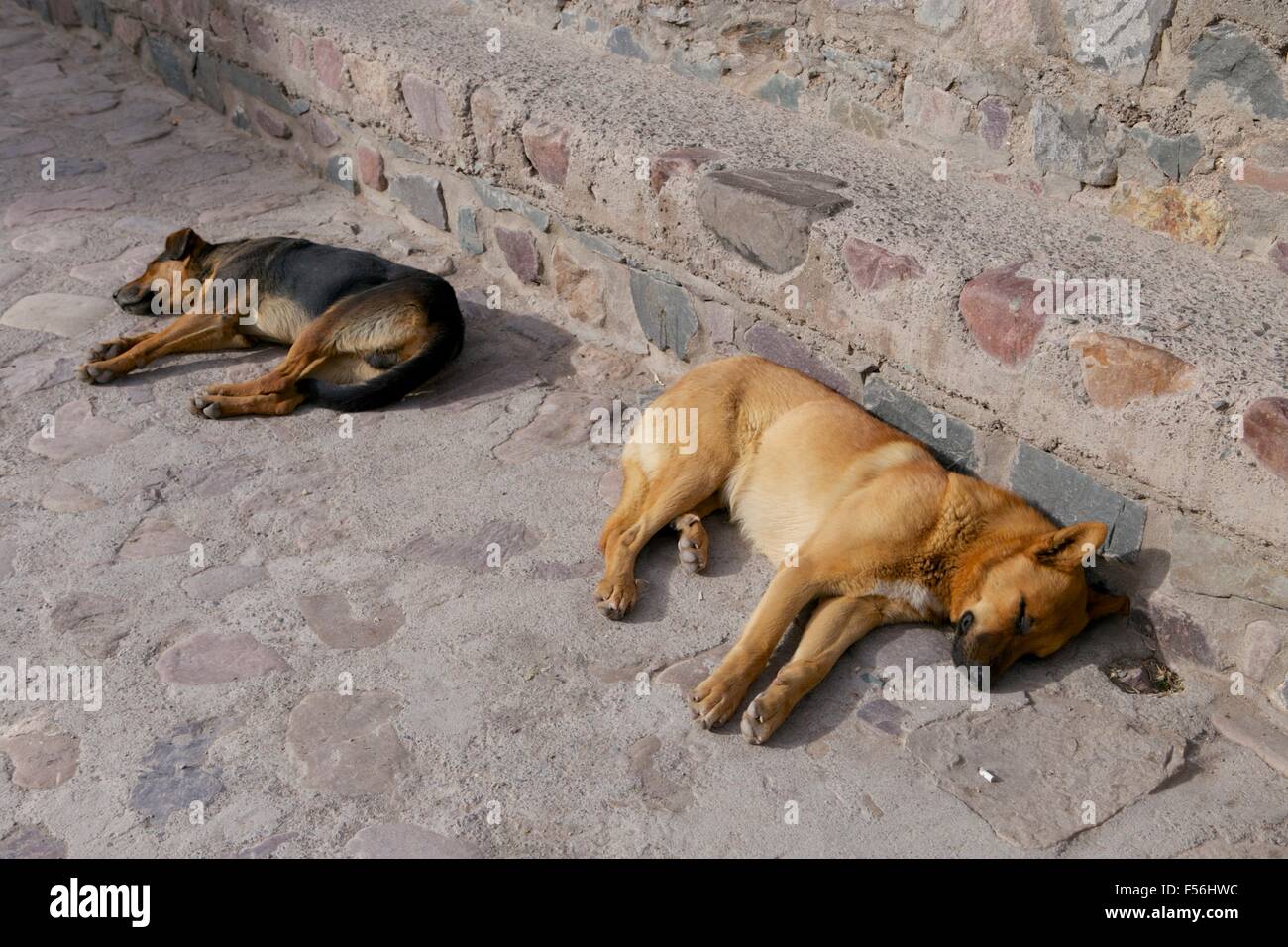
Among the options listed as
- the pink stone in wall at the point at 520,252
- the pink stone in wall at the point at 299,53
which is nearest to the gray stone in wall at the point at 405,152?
the pink stone in wall at the point at 520,252

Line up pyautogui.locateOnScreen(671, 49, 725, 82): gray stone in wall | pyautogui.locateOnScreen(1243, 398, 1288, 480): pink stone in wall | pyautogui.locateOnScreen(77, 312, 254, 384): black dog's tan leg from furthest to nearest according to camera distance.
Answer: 1. pyautogui.locateOnScreen(671, 49, 725, 82): gray stone in wall
2. pyautogui.locateOnScreen(77, 312, 254, 384): black dog's tan leg
3. pyautogui.locateOnScreen(1243, 398, 1288, 480): pink stone in wall

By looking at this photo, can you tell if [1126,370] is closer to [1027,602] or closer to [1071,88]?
[1027,602]

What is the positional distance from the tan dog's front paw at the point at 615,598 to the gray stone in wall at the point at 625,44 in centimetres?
286

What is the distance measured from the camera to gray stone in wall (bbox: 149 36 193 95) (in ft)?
24.6

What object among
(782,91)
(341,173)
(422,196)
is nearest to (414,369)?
(422,196)

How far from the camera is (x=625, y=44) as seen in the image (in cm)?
564

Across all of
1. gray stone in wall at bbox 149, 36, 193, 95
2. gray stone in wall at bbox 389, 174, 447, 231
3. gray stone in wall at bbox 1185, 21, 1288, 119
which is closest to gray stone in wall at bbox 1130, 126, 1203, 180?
gray stone in wall at bbox 1185, 21, 1288, 119

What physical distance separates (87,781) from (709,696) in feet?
5.19

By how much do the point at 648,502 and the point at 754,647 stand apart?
770mm

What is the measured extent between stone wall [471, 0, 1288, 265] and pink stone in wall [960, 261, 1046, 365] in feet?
2.15

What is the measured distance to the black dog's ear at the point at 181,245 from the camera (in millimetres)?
5410

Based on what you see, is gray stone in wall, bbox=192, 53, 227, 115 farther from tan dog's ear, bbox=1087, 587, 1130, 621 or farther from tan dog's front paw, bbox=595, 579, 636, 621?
tan dog's ear, bbox=1087, 587, 1130, 621

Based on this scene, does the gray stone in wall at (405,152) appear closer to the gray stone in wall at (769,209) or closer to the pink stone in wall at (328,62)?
the pink stone in wall at (328,62)

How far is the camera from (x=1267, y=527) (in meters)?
3.22
